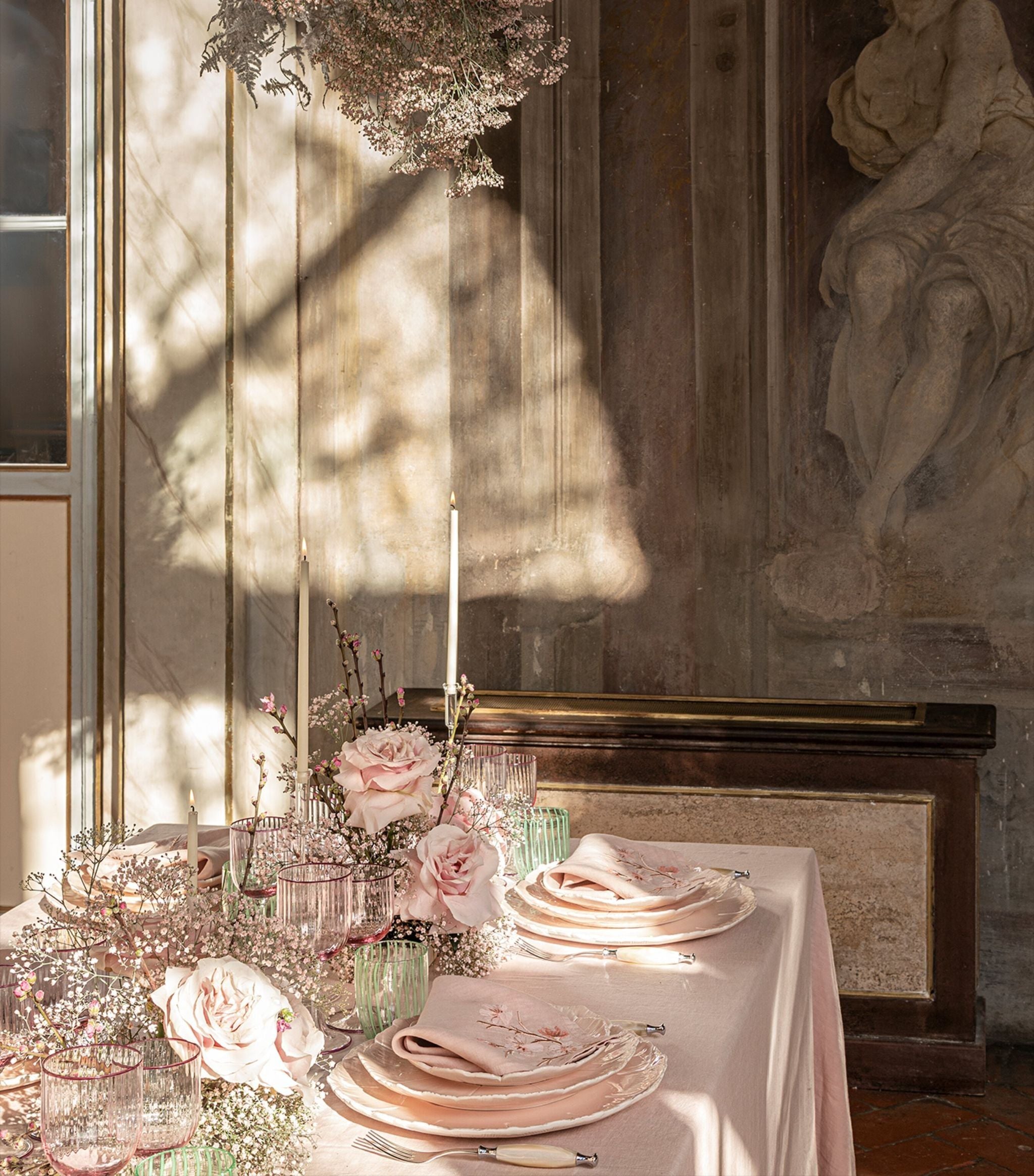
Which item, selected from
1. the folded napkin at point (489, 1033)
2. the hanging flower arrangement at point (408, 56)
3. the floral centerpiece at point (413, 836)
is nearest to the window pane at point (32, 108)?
the hanging flower arrangement at point (408, 56)

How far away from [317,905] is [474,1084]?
0.98 ft

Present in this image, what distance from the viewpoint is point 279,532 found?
4875 millimetres

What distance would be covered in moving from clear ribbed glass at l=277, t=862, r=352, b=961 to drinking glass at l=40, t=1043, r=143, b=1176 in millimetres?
409

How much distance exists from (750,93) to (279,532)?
2289 millimetres

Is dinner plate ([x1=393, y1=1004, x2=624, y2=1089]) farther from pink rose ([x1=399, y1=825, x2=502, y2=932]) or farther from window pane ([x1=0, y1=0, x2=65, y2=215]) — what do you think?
window pane ([x1=0, y1=0, x2=65, y2=215])

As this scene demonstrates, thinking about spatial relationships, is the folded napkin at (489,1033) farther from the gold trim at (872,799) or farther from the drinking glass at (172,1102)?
the gold trim at (872,799)

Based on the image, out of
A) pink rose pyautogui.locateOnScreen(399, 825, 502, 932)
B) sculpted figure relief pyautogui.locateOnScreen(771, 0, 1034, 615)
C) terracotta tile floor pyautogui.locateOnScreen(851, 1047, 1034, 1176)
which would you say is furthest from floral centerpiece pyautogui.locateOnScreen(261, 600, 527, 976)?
sculpted figure relief pyautogui.locateOnScreen(771, 0, 1034, 615)

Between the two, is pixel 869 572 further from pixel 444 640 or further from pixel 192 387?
pixel 192 387

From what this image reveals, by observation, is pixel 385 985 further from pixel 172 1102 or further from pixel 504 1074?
pixel 172 1102

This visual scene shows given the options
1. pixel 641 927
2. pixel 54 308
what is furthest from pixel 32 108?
pixel 641 927

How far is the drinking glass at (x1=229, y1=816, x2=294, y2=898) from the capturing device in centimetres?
179

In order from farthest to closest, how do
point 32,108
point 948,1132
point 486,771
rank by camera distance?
point 32,108 < point 948,1132 < point 486,771

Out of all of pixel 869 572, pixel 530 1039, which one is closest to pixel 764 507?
pixel 869 572

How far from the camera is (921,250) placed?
14.4ft
